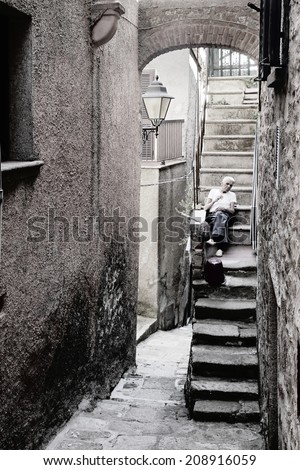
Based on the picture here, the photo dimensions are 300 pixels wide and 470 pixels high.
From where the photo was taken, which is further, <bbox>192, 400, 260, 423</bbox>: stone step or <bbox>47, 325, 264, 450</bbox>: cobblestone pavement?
<bbox>192, 400, 260, 423</bbox>: stone step

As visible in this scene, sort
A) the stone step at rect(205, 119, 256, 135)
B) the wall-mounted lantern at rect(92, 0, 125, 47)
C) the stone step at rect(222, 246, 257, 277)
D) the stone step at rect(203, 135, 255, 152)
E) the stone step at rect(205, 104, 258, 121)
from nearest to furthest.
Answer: the wall-mounted lantern at rect(92, 0, 125, 47) < the stone step at rect(222, 246, 257, 277) < the stone step at rect(203, 135, 255, 152) < the stone step at rect(205, 119, 256, 135) < the stone step at rect(205, 104, 258, 121)

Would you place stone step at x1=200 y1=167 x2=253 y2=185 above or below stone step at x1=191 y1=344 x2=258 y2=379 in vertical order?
above

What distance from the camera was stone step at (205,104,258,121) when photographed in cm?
1438

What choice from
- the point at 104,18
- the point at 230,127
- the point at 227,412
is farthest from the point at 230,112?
the point at 227,412

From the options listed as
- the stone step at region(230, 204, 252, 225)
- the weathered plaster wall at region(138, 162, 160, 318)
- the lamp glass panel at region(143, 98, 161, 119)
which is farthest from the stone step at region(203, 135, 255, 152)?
the lamp glass panel at region(143, 98, 161, 119)

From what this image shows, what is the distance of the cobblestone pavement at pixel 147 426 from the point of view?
5.80 m

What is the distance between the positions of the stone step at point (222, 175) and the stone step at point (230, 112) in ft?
7.40

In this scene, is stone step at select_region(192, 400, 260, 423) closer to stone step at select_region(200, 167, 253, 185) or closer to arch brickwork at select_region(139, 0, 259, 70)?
arch brickwork at select_region(139, 0, 259, 70)

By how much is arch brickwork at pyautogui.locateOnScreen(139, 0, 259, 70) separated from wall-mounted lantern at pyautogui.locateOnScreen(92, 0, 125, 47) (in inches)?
99.5

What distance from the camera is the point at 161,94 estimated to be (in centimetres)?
946

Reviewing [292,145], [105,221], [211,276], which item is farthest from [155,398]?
[292,145]

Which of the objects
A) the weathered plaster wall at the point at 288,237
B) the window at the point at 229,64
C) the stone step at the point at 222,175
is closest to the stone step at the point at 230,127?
the stone step at the point at 222,175

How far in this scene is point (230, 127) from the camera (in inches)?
545
